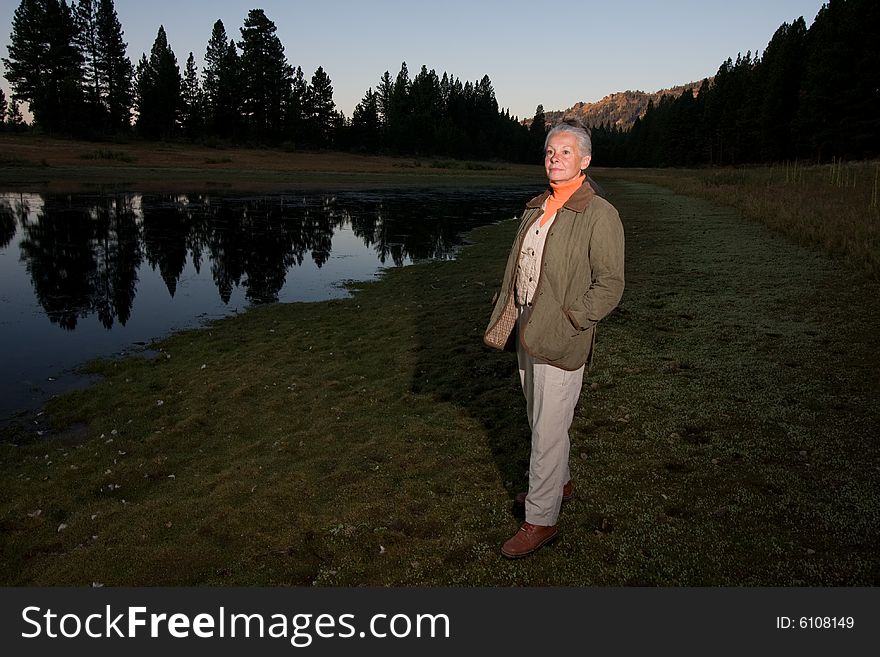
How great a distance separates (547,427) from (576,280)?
1.00 metres

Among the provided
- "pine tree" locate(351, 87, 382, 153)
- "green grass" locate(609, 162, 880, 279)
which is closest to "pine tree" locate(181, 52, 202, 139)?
"pine tree" locate(351, 87, 382, 153)

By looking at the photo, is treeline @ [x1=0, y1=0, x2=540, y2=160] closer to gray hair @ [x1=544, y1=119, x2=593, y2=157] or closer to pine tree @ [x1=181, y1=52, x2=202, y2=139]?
pine tree @ [x1=181, y1=52, x2=202, y2=139]

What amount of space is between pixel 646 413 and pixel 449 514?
285 centimetres

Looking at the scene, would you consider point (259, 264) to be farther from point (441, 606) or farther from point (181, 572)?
point (441, 606)

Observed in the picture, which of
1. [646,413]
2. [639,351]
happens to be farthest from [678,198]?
[646,413]

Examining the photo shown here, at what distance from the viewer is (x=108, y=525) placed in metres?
5.25

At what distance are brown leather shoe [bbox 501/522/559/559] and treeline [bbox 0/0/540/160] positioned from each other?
3434 inches

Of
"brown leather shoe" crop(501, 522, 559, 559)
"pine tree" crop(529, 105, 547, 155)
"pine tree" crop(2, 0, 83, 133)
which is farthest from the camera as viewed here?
"pine tree" crop(529, 105, 547, 155)

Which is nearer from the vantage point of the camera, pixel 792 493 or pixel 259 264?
pixel 792 493

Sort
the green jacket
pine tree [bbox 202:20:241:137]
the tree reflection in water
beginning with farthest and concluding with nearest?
1. pine tree [bbox 202:20:241:137]
2. the tree reflection in water
3. the green jacket

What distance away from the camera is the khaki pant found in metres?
3.83

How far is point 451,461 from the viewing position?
5.71 meters

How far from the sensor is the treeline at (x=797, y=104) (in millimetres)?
52219

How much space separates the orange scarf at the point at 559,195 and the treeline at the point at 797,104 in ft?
194
